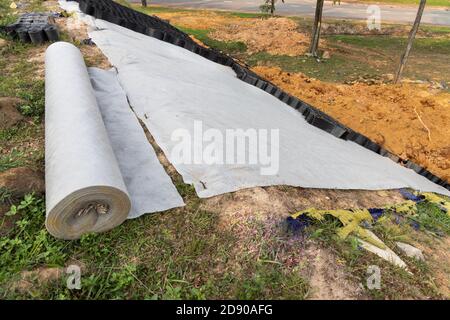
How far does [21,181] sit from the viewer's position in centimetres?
414

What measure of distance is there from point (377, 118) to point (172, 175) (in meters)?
7.35

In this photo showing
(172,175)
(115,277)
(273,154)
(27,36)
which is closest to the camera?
(115,277)

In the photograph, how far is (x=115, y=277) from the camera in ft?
11.0

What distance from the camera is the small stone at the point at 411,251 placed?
162 inches

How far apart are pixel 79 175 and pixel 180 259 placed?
1.41 metres

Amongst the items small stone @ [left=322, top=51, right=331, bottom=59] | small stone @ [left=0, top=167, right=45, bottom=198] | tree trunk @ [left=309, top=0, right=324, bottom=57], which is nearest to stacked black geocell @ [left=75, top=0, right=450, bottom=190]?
tree trunk @ [left=309, top=0, right=324, bottom=57]

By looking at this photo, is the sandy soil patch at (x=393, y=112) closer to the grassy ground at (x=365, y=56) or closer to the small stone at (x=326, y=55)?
the grassy ground at (x=365, y=56)

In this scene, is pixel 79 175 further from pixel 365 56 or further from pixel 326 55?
pixel 365 56

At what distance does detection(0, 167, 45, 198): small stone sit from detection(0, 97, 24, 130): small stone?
4.78 ft

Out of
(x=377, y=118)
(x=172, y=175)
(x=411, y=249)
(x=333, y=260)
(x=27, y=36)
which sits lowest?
(x=377, y=118)

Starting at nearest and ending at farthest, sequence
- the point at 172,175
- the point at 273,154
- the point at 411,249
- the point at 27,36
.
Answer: the point at 411,249 < the point at 172,175 < the point at 273,154 < the point at 27,36

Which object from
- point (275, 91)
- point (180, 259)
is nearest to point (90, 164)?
point (180, 259)
